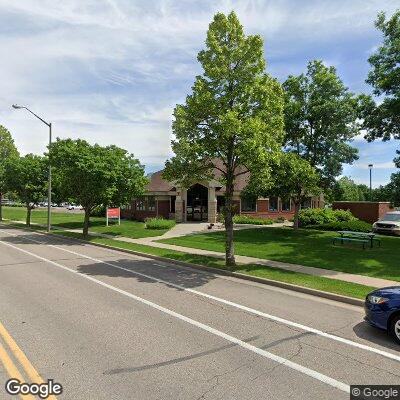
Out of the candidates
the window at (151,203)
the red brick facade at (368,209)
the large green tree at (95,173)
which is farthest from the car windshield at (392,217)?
the window at (151,203)

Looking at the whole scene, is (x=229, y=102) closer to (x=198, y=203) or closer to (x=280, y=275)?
(x=280, y=275)

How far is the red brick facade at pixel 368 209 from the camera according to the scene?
36.6m

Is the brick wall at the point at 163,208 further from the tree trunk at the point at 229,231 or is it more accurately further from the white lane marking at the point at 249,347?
the white lane marking at the point at 249,347

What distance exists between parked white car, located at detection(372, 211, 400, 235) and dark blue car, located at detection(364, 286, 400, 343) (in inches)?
806

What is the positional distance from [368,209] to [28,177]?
30964 millimetres

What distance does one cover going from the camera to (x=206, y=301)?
1047 cm

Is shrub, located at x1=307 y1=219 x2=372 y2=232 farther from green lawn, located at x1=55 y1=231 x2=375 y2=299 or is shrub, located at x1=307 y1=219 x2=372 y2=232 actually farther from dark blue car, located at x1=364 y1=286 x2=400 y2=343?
dark blue car, located at x1=364 y1=286 x2=400 y2=343

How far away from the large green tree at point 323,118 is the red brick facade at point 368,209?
1254 centimetres

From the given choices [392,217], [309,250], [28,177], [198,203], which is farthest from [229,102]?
[28,177]

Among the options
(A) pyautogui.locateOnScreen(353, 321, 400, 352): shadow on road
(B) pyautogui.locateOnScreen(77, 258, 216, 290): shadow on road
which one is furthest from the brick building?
(A) pyautogui.locateOnScreen(353, 321, 400, 352): shadow on road

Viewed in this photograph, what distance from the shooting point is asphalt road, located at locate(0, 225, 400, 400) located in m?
5.60

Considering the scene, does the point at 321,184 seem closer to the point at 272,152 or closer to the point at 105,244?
the point at 272,152

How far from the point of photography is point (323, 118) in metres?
25.9

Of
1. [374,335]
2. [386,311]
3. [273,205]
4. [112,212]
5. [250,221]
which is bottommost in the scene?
[374,335]
